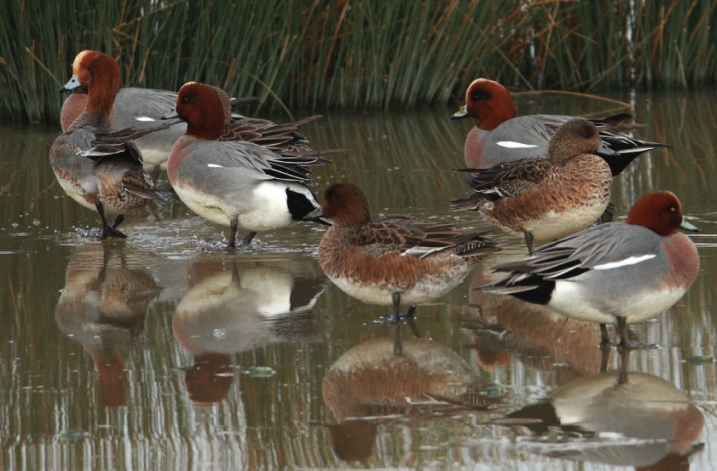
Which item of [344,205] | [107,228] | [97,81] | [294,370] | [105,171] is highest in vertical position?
A: [97,81]

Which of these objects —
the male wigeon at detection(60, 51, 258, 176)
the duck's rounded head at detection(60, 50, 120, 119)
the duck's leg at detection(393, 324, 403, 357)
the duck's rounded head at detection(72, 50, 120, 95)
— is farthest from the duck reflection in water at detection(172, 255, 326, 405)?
the male wigeon at detection(60, 51, 258, 176)

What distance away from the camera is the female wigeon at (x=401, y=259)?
15.9 ft

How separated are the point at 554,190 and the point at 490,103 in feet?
7.27

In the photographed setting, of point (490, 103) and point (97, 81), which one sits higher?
point (97, 81)

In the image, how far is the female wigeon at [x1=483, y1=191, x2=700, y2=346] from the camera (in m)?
4.36

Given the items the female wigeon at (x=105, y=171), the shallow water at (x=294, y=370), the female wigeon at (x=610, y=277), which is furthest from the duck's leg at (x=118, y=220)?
the female wigeon at (x=610, y=277)

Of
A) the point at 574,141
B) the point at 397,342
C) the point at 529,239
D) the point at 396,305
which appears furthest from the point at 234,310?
the point at 574,141

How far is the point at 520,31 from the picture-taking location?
1166 centimetres

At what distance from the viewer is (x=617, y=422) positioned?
12.1 feet

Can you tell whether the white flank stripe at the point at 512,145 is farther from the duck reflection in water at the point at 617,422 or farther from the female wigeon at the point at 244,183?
the duck reflection in water at the point at 617,422

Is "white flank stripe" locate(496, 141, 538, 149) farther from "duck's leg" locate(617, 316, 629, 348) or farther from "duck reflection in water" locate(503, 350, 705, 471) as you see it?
"duck reflection in water" locate(503, 350, 705, 471)

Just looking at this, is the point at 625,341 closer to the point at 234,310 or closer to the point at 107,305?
the point at 234,310

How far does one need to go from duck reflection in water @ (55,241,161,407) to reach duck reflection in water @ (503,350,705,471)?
1487 millimetres

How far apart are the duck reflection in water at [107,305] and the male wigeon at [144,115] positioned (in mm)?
1931
